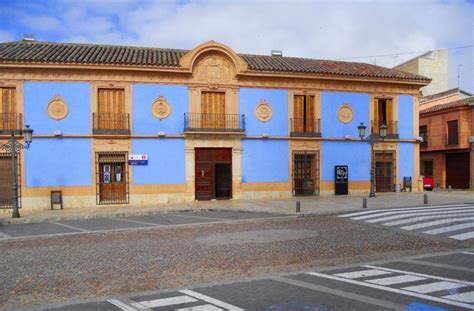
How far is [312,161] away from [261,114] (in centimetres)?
363

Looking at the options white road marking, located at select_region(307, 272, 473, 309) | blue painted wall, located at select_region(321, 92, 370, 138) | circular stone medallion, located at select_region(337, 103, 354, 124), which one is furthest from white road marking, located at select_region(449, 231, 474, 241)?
circular stone medallion, located at select_region(337, 103, 354, 124)

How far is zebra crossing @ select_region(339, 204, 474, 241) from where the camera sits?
1082 centimetres

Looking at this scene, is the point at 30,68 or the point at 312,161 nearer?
the point at 30,68

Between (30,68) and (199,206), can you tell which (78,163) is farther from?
(199,206)

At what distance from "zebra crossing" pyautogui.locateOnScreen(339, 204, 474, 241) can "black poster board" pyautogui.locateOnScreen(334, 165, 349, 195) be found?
241 inches

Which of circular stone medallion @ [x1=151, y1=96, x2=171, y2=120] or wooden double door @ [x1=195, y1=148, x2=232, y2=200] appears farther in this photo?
wooden double door @ [x1=195, y1=148, x2=232, y2=200]

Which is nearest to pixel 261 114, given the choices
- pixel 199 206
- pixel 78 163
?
pixel 199 206

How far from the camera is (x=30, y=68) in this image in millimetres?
18688

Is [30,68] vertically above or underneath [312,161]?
above

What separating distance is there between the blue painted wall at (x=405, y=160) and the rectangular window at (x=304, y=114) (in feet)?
16.7

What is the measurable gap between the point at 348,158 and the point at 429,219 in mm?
9995

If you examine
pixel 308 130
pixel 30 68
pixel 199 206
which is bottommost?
pixel 199 206

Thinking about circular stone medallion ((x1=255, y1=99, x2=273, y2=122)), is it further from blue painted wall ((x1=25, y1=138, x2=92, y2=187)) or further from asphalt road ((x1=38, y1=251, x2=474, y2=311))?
asphalt road ((x1=38, y1=251, x2=474, y2=311))

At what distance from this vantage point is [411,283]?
20.0 ft
